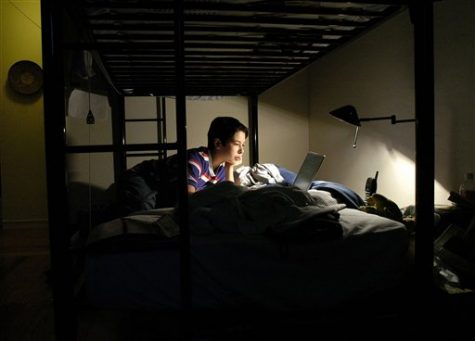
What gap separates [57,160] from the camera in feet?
4.08

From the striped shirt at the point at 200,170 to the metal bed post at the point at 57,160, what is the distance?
1187 millimetres

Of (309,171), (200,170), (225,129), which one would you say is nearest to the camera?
(309,171)

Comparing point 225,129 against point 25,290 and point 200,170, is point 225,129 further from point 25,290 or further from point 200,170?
point 25,290

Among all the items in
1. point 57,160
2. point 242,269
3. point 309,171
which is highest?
point 57,160

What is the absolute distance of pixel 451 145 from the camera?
2277 millimetres

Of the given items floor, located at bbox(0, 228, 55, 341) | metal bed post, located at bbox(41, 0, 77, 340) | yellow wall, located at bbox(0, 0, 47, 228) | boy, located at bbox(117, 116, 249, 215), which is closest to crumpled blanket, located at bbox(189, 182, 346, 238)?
metal bed post, located at bbox(41, 0, 77, 340)

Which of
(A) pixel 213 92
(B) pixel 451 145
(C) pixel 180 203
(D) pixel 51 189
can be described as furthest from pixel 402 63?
(D) pixel 51 189

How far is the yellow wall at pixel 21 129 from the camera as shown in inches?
153

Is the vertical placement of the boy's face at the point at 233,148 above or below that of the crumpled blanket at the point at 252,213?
above

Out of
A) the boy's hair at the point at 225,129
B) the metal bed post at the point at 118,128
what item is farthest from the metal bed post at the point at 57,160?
the metal bed post at the point at 118,128

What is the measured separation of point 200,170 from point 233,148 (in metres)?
0.30

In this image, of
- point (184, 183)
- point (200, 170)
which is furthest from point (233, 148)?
point (184, 183)

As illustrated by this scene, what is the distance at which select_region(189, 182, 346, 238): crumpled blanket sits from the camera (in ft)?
4.87

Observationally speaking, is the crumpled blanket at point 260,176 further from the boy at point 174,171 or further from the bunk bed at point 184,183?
the bunk bed at point 184,183
